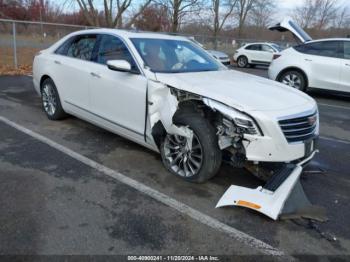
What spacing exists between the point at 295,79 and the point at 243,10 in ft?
94.7

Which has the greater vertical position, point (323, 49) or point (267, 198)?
point (323, 49)

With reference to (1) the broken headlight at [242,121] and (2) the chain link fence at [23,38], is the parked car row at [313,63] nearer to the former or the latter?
(1) the broken headlight at [242,121]

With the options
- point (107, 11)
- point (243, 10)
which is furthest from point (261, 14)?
point (107, 11)

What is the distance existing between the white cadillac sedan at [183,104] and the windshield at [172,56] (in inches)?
0.6

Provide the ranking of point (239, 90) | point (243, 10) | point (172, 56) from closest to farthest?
point (239, 90), point (172, 56), point (243, 10)

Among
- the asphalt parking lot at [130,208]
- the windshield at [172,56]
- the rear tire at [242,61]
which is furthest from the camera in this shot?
the rear tire at [242,61]

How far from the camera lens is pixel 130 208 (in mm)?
3242

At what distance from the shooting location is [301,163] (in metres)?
3.58

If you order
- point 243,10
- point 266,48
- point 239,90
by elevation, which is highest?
point 243,10

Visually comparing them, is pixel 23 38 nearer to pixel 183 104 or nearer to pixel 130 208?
pixel 183 104

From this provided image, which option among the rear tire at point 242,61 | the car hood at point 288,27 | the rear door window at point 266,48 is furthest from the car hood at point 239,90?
the rear tire at point 242,61

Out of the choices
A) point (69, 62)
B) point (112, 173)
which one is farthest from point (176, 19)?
point (112, 173)

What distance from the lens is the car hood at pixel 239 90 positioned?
339 cm

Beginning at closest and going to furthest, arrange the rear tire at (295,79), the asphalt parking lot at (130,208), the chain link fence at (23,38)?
the asphalt parking lot at (130,208) → the rear tire at (295,79) → the chain link fence at (23,38)
